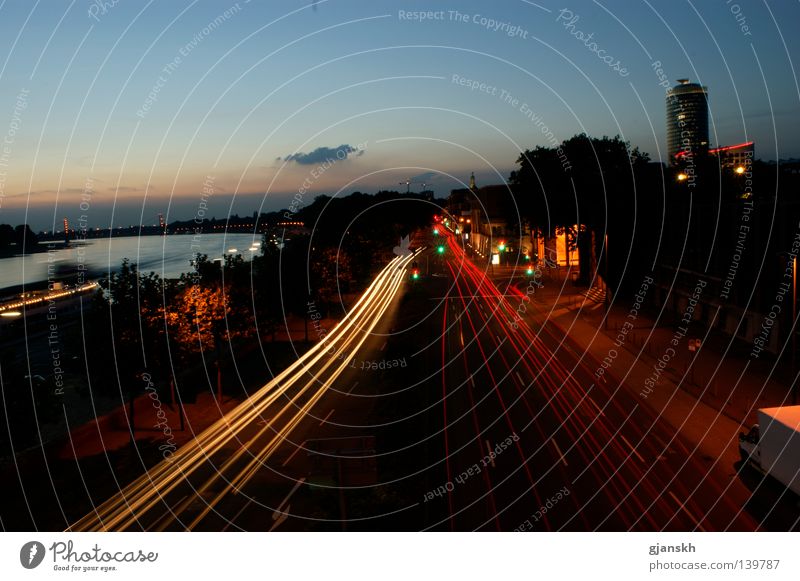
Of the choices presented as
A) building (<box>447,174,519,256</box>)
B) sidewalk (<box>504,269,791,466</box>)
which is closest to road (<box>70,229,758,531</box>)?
sidewalk (<box>504,269,791,466</box>)

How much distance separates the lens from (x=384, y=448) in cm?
1797

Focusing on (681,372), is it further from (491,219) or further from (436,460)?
(491,219)

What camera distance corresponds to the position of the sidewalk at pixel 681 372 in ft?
64.4

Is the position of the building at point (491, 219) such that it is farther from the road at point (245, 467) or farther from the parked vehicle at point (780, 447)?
the parked vehicle at point (780, 447)

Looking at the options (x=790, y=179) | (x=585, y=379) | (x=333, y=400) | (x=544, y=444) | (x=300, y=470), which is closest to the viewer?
(x=300, y=470)

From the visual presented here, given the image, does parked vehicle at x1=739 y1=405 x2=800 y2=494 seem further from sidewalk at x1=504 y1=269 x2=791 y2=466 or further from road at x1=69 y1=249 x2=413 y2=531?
road at x1=69 y1=249 x2=413 y2=531

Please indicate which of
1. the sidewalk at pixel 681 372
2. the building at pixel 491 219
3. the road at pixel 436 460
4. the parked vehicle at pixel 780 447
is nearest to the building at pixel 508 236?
the building at pixel 491 219

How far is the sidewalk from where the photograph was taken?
64.4ft

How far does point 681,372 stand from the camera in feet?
85.5

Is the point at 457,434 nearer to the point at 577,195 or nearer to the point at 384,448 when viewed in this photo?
the point at 384,448

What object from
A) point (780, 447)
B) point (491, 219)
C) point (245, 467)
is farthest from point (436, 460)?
point (491, 219)

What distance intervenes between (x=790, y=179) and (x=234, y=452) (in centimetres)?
6583
